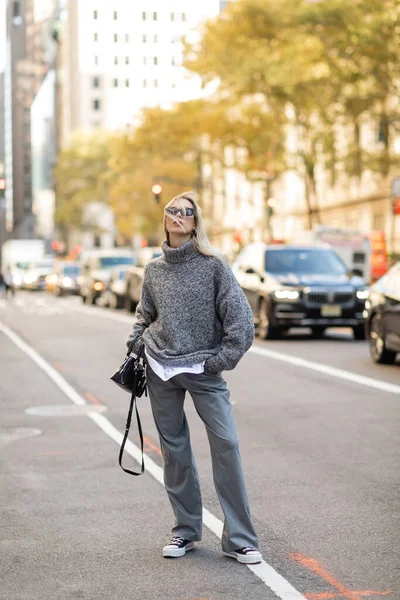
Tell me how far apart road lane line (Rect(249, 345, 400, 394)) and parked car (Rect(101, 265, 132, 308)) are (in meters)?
17.6

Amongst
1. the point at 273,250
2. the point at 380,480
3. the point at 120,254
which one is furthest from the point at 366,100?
the point at 380,480

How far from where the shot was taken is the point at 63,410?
469 inches

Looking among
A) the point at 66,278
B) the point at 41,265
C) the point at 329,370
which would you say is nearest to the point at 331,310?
the point at 329,370

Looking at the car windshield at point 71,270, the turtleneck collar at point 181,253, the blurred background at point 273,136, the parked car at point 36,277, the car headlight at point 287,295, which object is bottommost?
the parked car at point 36,277

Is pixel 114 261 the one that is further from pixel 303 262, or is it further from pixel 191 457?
pixel 191 457

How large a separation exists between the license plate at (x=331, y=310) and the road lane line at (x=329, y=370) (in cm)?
189

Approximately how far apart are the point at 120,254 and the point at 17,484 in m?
38.0

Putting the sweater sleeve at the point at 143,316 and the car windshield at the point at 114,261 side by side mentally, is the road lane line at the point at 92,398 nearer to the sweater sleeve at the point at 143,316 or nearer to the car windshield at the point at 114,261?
the sweater sleeve at the point at 143,316

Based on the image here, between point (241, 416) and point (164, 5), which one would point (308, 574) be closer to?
point (241, 416)

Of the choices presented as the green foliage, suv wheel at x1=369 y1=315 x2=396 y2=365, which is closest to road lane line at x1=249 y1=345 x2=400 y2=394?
suv wheel at x1=369 y1=315 x2=396 y2=365

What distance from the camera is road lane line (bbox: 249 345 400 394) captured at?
45.0 ft

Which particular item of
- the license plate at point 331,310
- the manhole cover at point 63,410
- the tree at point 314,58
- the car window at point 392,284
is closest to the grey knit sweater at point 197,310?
the manhole cover at point 63,410

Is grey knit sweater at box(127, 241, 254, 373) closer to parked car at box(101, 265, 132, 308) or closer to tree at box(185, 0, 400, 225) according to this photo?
tree at box(185, 0, 400, 225)

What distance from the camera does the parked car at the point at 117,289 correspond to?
37500 millimetres
